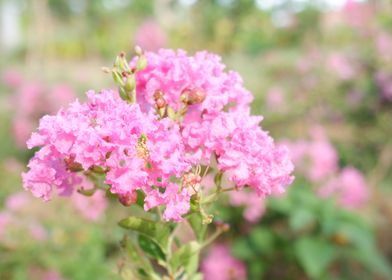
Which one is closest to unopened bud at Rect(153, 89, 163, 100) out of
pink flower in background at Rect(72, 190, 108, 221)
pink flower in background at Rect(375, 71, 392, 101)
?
pink flower in background at Rect(72, 190, 108, 221)

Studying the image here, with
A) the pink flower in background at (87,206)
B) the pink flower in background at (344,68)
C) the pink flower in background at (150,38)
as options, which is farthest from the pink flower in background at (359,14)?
the pink flower in background at (150,38)

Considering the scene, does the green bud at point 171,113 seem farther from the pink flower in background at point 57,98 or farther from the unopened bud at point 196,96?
the pink flower in background at point 57,98

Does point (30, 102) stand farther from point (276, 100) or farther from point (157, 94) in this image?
point (157, 94)

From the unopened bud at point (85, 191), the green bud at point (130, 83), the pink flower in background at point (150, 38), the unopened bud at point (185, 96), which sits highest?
the pink flower in background at point (150, 38)

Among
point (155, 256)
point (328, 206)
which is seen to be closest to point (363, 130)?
point (328, 206)

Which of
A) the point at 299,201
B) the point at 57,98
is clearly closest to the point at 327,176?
the point at 299,201

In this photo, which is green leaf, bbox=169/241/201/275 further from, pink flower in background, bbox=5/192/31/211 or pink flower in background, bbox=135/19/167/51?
pink flower in background, bbox=135/19/167/51
